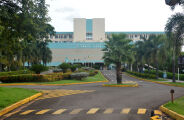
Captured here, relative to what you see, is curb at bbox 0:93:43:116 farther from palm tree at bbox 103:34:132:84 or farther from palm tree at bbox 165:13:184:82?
palm tree at bbox 103:34:132:84

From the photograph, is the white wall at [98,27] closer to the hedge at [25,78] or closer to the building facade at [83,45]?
the building facade at [83,45]

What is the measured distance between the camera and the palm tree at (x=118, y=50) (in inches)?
1008

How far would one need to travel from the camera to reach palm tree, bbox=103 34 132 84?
2561cm

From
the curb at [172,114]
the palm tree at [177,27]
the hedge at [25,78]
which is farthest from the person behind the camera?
the hedge at [25,78]

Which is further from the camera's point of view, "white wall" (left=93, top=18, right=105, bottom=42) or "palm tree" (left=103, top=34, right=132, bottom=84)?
"white wall" (left=93, top=18, right=105, bottom=42)

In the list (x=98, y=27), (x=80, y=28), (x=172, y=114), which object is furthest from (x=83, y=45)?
(x=172, y=114)

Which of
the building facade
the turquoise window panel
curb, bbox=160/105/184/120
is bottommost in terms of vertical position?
curb, bbox=160/105/184/120

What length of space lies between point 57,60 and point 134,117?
108m

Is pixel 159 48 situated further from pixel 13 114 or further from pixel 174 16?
pixel 13 114

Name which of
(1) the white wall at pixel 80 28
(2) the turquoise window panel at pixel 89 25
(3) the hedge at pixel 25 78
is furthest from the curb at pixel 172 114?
(2) the turquoise window panel at pixel 89 25

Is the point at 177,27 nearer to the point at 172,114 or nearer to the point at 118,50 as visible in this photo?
the point at 118,50

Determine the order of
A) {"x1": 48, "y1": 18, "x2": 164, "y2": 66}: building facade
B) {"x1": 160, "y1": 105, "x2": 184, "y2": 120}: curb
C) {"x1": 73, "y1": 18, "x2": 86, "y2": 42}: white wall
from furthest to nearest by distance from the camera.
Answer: {"x1": 73, "y1": 18, "x2": 86, "y2": 42}: white wall, {"x1": 48, "y1": 18, "x2": 164, "y2": 66}: building facade, {"x1": 160, "y1": 105, "x2": 184, "y2": 120}: curb

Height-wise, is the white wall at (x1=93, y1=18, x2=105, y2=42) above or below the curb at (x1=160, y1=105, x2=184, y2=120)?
above

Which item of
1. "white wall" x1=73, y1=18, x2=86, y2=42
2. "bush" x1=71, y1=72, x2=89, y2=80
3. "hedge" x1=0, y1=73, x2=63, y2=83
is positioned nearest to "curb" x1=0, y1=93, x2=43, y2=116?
"hedge" x1=0, y1=73, x2=63, y2=83
